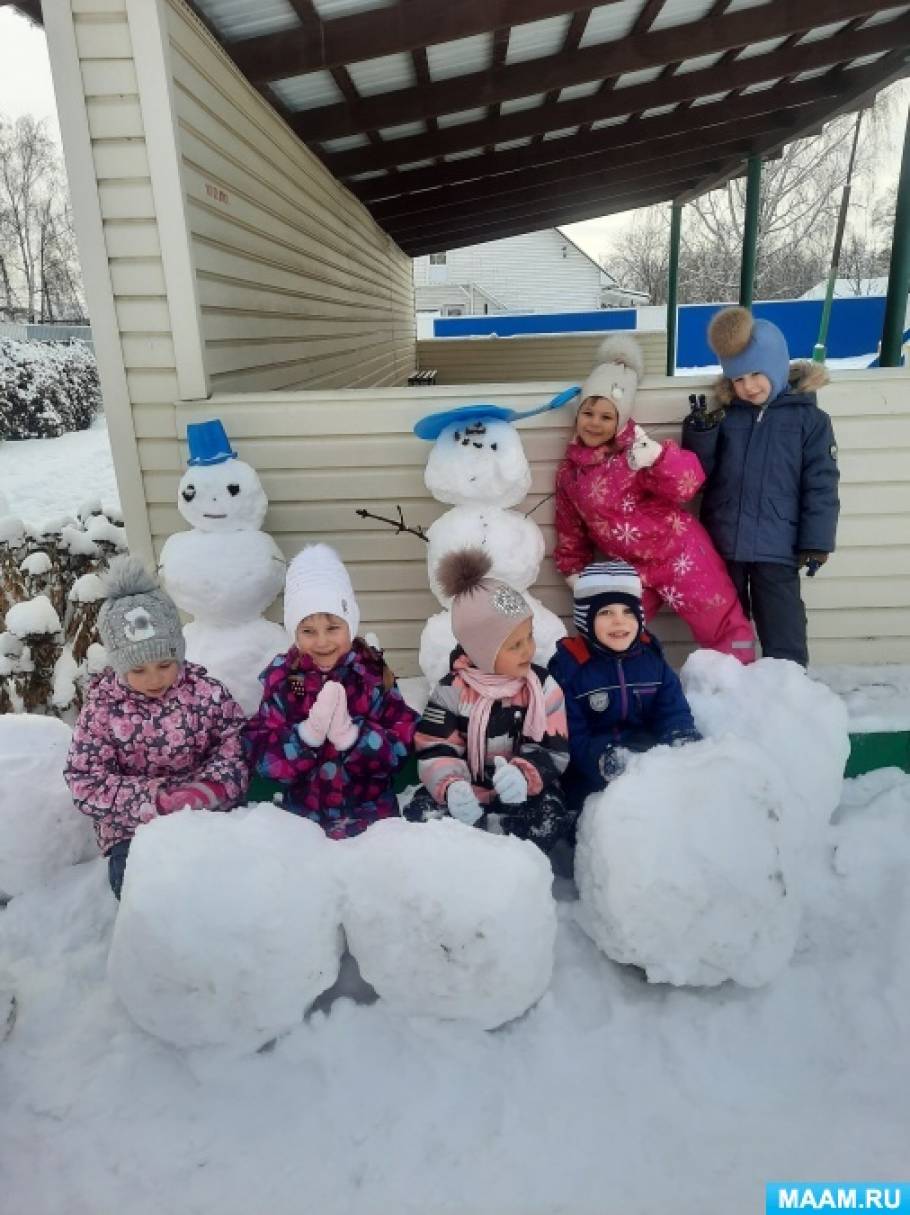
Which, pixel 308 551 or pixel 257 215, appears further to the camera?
pixel 257 215

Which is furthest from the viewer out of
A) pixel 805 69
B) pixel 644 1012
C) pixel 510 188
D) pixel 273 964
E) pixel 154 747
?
pixel 510 188

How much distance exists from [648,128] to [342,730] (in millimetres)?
7130

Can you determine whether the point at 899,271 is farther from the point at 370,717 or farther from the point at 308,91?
the point at 370,717

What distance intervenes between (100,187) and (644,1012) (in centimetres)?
332

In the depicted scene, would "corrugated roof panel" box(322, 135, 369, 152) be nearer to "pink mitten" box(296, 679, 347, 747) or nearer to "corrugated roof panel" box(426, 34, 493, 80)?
"corrugated roof panel" box(426, 34, 493, 80)

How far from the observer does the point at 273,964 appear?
6.08ft

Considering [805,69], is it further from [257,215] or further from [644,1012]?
[644,1012]

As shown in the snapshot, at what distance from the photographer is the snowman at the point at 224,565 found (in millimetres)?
2936

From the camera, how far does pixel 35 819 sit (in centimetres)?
247

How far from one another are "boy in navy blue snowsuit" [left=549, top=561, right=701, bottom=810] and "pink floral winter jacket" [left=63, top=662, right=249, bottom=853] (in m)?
0.99

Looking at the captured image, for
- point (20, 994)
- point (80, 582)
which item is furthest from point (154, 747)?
point (80, 582)

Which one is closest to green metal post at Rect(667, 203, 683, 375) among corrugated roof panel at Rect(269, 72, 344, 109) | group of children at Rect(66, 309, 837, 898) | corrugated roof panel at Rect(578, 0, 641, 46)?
corrugated roof panel at Rect(578, 0, 641, 46)

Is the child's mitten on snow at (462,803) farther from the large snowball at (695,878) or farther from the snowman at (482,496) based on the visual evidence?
the snowman at (482,496)

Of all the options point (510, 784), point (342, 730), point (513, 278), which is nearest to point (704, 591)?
point (510, 784)
